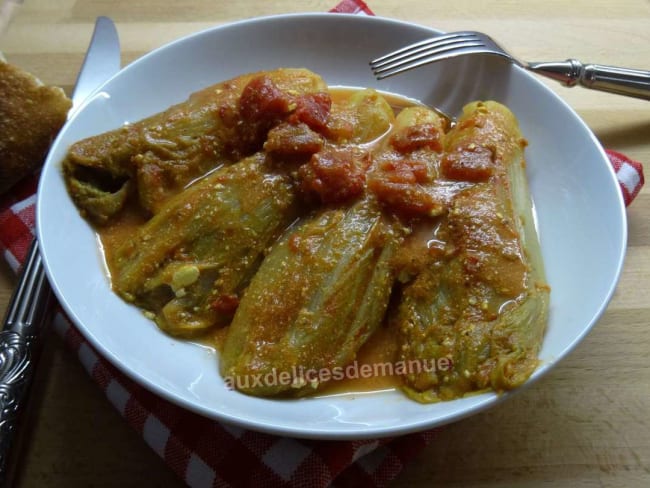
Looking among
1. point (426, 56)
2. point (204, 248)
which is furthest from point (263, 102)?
point (426, 56)

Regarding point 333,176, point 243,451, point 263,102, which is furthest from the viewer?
point 263,102

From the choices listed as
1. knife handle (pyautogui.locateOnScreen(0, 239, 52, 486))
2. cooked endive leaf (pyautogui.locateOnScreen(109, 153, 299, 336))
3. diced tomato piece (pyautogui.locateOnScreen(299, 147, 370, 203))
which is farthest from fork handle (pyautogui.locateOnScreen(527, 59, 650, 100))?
knife handle (pyautogui.locateOnScreen(0, 239, 52, 486))

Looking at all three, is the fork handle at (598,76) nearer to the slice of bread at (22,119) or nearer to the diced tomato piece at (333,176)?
the diced tomato piece at (333,176)

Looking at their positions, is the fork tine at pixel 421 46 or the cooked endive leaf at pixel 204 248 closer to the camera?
the cooked endive leaf at pixel 204 248

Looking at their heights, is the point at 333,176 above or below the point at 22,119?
above

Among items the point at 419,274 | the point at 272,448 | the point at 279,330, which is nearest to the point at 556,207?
the point at 419,274

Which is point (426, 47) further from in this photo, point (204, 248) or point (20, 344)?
point (20, 344)

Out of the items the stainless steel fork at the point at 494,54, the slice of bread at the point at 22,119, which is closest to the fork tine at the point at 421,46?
the stainless steel fork at the point at 494,54
